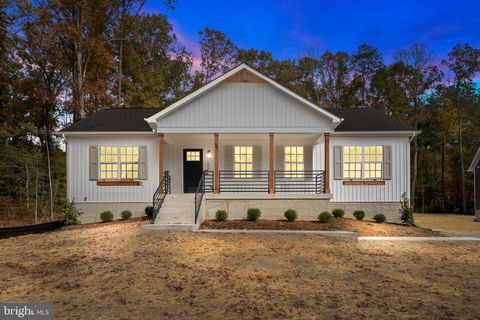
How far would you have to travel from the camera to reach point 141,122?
53.2 feet

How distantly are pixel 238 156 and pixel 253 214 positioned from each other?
14.0ft

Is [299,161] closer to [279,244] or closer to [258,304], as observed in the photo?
[279,244]

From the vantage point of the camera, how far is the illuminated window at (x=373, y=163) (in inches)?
605

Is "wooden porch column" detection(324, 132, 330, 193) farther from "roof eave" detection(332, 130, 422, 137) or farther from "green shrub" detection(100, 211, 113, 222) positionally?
"green shrub" detection(100, 211, 113, 222)

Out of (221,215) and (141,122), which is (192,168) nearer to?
(141,122)

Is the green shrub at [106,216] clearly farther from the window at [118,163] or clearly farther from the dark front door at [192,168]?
the dark front door at [192,168]

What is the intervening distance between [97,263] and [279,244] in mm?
4858

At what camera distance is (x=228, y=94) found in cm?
1396

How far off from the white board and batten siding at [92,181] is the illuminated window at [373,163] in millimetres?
9905

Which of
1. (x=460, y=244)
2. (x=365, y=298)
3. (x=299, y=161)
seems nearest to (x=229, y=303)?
(x=365, y=298)

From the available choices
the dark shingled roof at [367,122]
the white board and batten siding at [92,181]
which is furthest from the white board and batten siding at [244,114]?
the white board and batten siding at [92,181]

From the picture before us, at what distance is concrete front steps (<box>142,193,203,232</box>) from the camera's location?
36.7 feet

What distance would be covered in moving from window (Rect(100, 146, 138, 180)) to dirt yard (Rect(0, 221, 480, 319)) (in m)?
5.16

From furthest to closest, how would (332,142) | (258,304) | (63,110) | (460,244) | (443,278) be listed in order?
(63,110), (332,142), (460,244), (443,278), (258,304)
